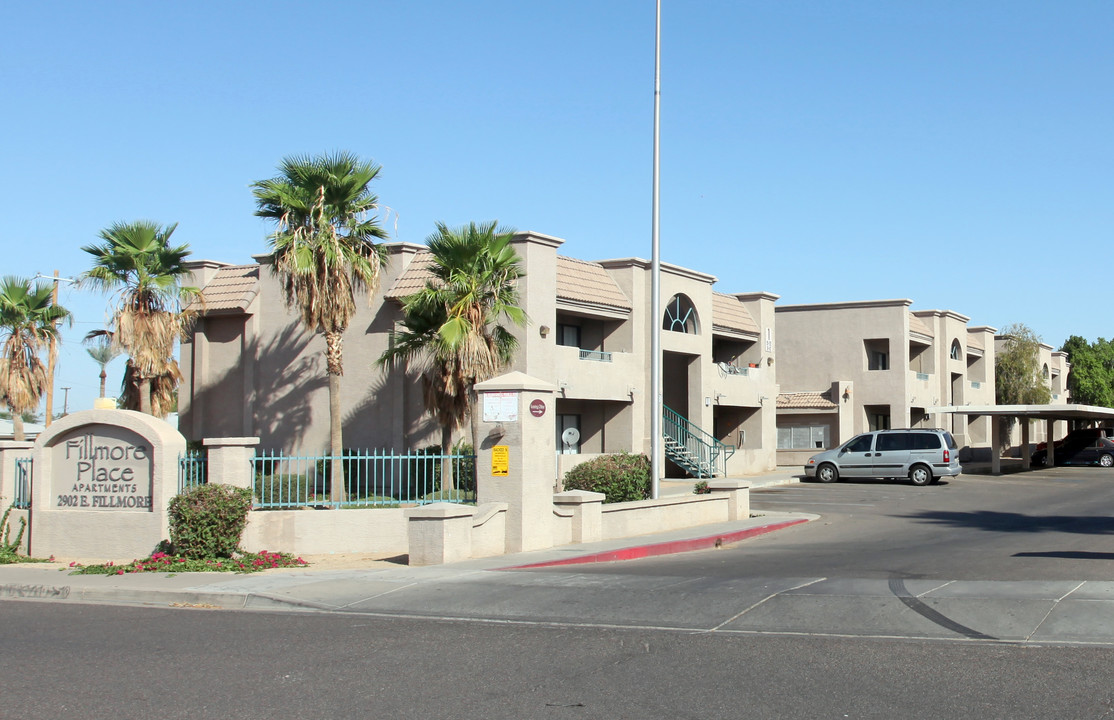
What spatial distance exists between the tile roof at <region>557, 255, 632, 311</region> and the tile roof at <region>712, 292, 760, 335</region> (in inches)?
245

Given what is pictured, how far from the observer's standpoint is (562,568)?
47.2ft

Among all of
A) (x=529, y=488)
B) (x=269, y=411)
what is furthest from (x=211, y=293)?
(x=529, y=488)

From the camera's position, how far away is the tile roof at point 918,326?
159 feet

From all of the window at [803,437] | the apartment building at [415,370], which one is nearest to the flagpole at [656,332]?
the apartment building at [415,370]

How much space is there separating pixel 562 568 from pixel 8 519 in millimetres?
9735

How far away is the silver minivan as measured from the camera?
108 feet

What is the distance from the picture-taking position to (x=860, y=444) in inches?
1353

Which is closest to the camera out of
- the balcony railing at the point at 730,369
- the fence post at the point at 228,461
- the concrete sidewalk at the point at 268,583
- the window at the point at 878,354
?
the concrete sidewalk at the point at 268,583

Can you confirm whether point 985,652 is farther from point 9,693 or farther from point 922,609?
point 9,693

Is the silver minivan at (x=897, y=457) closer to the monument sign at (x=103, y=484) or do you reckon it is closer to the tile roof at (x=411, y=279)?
the tile roof at (x=411, y=279)

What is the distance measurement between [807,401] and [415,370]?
74.9 ft

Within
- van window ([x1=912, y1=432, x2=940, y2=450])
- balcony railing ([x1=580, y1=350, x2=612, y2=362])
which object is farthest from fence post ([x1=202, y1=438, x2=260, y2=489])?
van window ([x1=912, y1=432, x2=940, y2=450])

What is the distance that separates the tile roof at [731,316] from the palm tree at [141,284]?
59.8ft

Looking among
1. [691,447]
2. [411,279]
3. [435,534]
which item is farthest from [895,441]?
[435,534]
